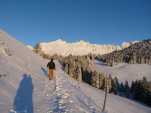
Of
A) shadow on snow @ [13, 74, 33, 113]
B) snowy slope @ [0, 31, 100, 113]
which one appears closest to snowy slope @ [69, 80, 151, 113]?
snowy slope @ [0, 31, 100, 113]

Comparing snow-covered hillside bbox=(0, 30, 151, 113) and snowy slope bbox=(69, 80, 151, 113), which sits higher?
snow-covered hillside bbox=(0, 30, 151, 113)

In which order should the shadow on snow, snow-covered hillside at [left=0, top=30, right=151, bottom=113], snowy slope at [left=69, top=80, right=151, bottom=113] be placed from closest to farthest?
the shadow on snow < snow-covered hillside at [left=0, top=30, right=151, bottom=113] < snowy slope at [left=69, top=80, right=151, bottom=113]

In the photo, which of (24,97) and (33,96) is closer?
(24,97)

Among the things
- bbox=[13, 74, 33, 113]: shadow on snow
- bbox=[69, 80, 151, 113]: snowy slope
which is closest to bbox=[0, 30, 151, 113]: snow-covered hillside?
bbox=[13, 74, 33, 113]: shadow on snow

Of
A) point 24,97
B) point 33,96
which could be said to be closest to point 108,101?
point 33,96

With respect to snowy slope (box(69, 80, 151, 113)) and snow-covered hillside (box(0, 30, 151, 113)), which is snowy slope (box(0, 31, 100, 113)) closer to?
snow-covered hillside (box(0, 30, 151, 113))

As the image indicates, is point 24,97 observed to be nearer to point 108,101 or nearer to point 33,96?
point 33,96

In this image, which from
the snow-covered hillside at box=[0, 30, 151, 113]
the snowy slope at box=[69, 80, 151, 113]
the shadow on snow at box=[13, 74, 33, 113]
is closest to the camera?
the shadow on snow at box=[13, 74, 33, 113]

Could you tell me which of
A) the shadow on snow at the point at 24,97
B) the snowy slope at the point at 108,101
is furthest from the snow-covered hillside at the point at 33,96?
the snowy slope at the point at 108,101

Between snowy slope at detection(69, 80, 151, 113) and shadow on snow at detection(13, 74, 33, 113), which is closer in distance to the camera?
shadow on snow at detection(13, 74, 33, 113)

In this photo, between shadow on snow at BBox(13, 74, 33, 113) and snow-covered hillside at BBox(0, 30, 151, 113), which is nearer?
shadow on snow at BBox(13, 74, 33, 113)

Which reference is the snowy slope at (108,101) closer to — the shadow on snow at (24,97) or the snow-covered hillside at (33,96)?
the snow-covered hillside at (33,96)

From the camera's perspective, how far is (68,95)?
30766 millimetres

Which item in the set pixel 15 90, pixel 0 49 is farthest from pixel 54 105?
pixel 0 49
